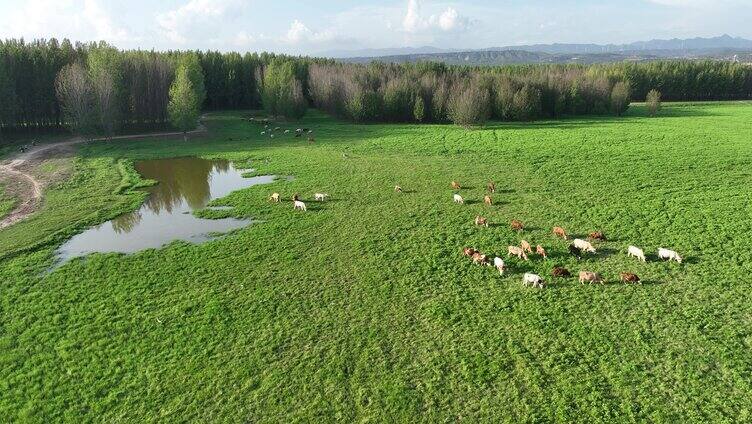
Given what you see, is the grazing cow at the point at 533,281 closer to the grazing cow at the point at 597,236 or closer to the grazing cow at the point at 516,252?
the grazing cow at the point at 516,252

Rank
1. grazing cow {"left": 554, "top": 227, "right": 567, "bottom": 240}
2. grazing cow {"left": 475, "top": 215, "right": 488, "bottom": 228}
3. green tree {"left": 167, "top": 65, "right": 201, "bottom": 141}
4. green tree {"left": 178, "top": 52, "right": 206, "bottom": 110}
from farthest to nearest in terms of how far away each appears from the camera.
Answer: green tree {"left": 178, "top": 52, "right": 206, "bottom": 110}
green tree {"left": 167, "top": 65, "right": 201, "bottom": 141}
grazing cow {"left": 475, "top": 215, "right": 488, "bottom": 228}
grazing cow {"left": 554, "top": 227, "right": 567, "bottom": 240}

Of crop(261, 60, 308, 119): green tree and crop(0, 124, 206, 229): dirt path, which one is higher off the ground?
crop(261, 60, 308, 119): green tree

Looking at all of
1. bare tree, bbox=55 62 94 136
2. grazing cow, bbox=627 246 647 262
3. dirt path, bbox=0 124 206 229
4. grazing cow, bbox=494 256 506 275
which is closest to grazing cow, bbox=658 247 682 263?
grazing cow, bbox=627 246 647 262

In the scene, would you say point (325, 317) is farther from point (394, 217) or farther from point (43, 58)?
point (43, 58)

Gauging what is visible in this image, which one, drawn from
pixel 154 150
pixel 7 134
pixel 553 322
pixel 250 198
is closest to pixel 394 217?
pixel 250 198

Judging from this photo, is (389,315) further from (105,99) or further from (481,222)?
(105,99)

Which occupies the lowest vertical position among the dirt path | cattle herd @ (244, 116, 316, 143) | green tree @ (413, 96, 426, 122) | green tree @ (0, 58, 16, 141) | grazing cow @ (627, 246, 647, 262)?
grazing cow @ (627, 246, 647, 262)

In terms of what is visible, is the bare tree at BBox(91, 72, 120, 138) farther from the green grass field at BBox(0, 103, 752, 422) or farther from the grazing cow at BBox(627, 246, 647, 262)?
the grazing cow at BBox(627, 246, 647, 262)
